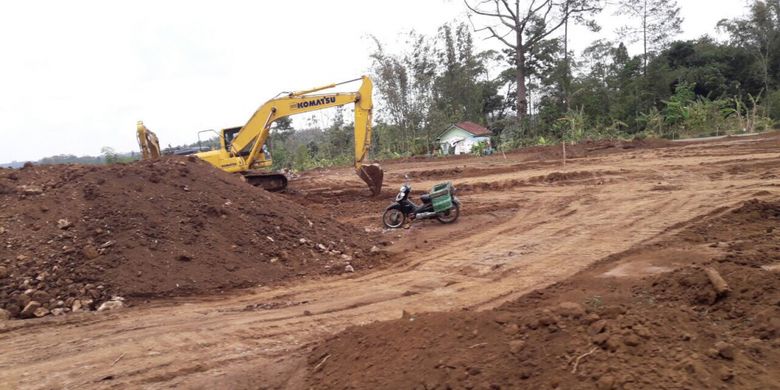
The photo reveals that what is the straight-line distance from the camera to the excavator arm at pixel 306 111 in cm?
1381

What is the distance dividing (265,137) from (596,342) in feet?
43.6

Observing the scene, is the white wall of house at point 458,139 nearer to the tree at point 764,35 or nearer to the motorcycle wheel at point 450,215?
the tree at point 764,35

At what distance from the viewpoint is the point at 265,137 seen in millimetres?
15141

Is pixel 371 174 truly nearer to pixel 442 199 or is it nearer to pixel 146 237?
pixel 442 199

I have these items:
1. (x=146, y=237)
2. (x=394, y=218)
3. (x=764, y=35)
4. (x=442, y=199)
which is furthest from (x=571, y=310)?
(x=764, y=35)

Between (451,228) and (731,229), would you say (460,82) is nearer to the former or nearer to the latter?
(451,228)

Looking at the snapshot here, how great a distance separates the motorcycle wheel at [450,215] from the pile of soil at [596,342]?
560 centimetres

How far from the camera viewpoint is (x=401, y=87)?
35250 millimetres

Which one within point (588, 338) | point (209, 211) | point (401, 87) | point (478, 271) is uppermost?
point (401, 87)

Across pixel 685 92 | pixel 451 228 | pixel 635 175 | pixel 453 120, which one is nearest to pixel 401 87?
pixel 453 120

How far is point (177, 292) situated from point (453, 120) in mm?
32457

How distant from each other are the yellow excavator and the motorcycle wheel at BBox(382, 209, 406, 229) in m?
3.52

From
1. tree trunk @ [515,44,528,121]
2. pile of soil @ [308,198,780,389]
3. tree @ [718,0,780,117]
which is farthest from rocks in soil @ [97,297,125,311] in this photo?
tree @ [718,0,780,117]

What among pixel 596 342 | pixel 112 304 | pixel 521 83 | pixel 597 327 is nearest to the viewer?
pixel 596 342
